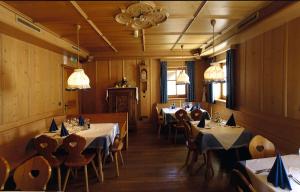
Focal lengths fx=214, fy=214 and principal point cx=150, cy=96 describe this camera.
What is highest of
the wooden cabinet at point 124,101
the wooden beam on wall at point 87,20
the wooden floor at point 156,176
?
the wooden beam on wall at point 87,20

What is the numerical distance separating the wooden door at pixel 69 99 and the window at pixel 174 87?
3211 millimetres

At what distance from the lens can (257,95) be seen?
4.11 metres

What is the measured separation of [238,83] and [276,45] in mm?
1495

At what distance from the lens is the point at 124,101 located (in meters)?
6.84

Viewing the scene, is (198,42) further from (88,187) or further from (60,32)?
(88,187)

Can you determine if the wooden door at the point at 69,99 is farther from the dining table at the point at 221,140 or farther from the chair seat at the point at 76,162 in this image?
the dining table at the point at 221,140

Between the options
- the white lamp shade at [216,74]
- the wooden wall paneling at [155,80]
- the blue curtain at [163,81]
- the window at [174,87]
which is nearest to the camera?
the white lamp shade at [216,74]

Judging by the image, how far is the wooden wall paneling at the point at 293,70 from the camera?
3.04 meters

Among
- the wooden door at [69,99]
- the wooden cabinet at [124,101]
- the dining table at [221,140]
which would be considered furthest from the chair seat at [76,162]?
the wooden cabinet at [124,101]

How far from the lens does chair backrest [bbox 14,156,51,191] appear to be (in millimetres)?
1891

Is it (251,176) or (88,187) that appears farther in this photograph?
(88,187)

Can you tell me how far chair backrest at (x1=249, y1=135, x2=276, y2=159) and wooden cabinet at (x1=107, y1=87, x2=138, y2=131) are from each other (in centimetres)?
468

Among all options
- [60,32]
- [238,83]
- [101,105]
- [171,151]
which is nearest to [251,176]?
[171,151]

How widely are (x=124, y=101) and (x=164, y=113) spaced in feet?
5.13
